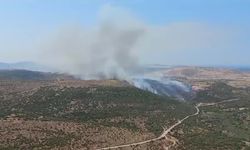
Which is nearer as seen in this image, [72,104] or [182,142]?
[182,142]

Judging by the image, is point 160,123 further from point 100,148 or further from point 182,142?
point 100,148

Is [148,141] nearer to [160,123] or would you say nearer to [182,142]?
[182,142]

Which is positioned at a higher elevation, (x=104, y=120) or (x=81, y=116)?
(x=81, y=116)

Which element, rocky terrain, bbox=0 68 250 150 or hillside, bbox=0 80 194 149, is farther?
rocky terrain, bbox=0 68 250 150

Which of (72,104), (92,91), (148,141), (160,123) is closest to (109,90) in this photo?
(92,91)

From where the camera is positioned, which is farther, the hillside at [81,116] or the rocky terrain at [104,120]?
the rocky terrain at [104,120]

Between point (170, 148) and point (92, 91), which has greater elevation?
point (92, 91)

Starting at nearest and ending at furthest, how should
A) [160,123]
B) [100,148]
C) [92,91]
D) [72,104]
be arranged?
1. [100,148]
2. [160,123]
3. [72,104]
4. [92,91]

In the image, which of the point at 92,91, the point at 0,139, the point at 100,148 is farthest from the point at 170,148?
the point at 92,91

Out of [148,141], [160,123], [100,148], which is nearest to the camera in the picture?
[100,148]

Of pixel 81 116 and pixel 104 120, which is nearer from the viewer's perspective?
pixel 104 120
